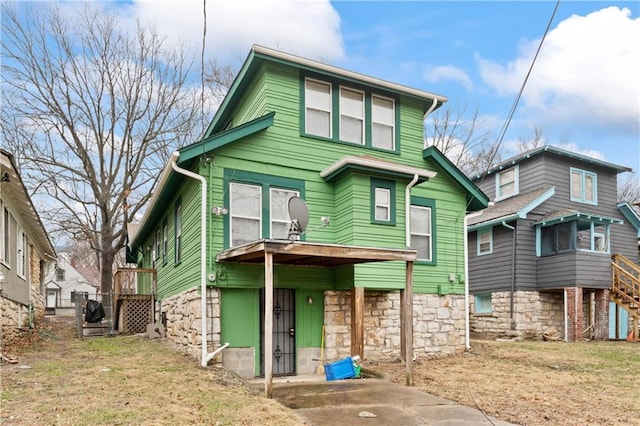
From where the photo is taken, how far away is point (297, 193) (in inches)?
427

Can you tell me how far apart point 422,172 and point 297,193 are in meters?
2.90

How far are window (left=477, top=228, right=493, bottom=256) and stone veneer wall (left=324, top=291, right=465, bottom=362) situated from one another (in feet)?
21.9

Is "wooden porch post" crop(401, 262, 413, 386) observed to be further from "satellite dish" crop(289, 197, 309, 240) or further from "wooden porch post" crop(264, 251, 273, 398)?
"wooden porch post" crop(264, 251, 273, 398)

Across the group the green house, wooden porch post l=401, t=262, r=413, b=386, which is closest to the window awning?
the green house

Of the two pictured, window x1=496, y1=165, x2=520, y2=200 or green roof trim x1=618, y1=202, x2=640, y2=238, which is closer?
window x1=496, y1=165, x2=520, y2=200

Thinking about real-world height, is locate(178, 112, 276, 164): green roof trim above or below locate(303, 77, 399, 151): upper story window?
below

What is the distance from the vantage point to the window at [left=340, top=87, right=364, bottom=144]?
38.3 ft

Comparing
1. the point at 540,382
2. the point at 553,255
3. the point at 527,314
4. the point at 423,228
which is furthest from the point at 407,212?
the point at 527,314

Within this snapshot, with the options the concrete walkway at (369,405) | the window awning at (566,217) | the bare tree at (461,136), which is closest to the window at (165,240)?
the concrete walkway at (369,405)

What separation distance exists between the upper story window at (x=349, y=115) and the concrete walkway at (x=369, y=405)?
5.61 metres

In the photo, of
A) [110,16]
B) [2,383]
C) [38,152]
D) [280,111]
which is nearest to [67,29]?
[110,16]

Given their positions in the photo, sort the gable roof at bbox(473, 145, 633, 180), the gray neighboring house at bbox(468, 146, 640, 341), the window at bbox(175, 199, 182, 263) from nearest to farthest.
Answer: the window at bbox(175, 199, 182, 263), the gray neighboring house at bbox(468, 146, 640, 341), the gable roof at bbox(473, 145, 633, 180)

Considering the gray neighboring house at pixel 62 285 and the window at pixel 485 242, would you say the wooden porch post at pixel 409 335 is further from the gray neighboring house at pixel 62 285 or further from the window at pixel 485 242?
the gray neighboring house at pixel 62 285

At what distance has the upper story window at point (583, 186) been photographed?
18797 millimetres
